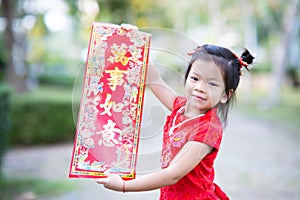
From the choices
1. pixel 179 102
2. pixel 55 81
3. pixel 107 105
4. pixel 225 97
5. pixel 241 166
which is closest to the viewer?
pixel 225 97

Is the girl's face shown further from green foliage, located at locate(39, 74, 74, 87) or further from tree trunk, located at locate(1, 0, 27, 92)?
green foliage, located at locate(39, 74, 74, 87)

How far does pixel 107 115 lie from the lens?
215cm

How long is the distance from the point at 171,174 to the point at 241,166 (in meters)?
6.58

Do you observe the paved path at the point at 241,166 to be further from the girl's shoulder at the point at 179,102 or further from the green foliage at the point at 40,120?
the girl's shoulder at the point at 179,102

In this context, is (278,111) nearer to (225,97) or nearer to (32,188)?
(32,188)

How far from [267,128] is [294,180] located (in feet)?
21.8

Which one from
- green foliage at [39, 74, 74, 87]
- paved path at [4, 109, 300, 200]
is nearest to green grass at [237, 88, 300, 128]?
paved path at [4, 109, 300, 200]

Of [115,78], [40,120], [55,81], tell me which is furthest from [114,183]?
[55,81]

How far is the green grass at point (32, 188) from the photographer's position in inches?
239

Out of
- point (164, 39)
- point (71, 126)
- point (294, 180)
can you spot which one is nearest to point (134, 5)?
point (71, 126)

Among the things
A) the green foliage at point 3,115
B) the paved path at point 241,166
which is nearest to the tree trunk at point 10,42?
the paved path at point 241,166

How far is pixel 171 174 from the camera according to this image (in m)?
1.90

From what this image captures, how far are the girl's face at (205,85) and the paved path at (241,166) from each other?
13.2 feet

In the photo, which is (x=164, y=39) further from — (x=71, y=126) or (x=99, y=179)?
(x=71, y=126)
